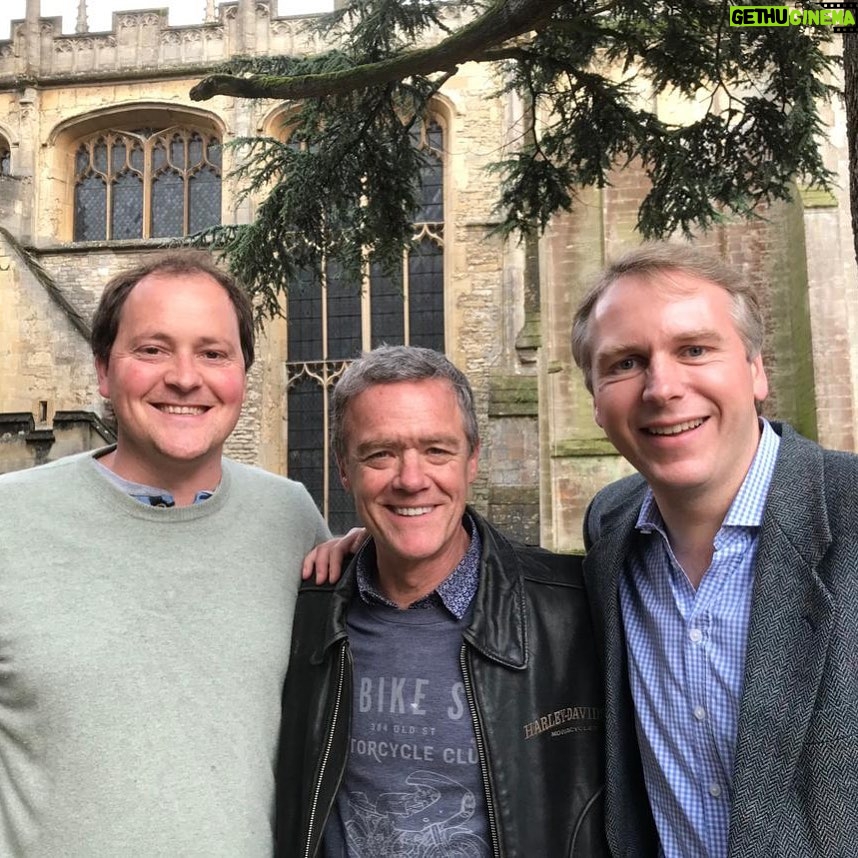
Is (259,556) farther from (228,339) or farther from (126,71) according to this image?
(126,71)

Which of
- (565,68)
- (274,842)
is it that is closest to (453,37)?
(565,68)

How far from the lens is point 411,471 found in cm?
175

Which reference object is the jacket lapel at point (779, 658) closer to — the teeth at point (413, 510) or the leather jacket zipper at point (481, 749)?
the leather jacket zipper at point (481, 749)

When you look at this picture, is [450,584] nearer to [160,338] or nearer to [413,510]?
[413,510]

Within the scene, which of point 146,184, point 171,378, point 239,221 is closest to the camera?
point 171,378

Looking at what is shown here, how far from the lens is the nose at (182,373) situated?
1.71 meters

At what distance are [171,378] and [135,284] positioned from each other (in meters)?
0.26

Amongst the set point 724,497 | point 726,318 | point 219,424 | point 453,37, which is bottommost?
point 724,497

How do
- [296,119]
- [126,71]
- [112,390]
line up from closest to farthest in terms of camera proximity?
[112,390], [296,119], [126,71]

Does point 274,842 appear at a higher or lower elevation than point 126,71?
lower

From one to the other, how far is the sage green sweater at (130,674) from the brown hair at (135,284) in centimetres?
28

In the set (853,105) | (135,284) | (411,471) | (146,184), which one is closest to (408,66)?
(853,105)

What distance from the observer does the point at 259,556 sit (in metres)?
1.83

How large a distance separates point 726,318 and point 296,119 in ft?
20.0
